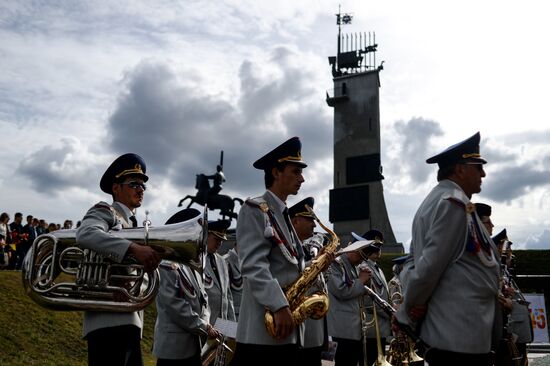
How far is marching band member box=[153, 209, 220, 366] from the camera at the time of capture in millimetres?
6047

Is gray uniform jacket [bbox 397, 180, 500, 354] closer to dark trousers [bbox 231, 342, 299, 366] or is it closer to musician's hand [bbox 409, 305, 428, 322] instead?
musician's hand [bbox 409, 305, 428, 322]

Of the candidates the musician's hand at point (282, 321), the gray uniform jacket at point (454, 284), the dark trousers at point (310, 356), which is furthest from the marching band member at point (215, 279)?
the gray uniform jacket at point (454, 284)

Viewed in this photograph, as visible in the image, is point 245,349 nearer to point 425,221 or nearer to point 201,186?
point 425,221

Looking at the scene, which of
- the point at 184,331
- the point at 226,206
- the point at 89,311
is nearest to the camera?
the point at 89,311

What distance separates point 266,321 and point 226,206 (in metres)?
31.1

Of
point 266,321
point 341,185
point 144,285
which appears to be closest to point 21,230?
point 144,285

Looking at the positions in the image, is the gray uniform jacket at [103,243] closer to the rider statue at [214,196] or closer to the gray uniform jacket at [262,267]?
the gray uniform jacket at [262,267]

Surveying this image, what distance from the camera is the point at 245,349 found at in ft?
14.4

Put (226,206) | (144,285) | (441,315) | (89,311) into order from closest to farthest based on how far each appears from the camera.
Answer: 1. (441,315)
2. (89,311)
3. (144,285)
4. (226,206)

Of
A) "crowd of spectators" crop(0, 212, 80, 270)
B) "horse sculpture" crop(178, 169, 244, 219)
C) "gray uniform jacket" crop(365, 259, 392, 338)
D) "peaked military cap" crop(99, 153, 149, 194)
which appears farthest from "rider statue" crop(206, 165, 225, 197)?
"peaked military cap" crop(99, 153, 149, 194)

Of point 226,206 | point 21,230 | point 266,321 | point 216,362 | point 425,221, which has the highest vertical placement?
point 226,206

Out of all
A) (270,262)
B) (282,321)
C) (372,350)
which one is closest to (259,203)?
(270,262)

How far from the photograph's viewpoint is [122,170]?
5.19 meters

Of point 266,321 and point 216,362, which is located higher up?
point 266,321
